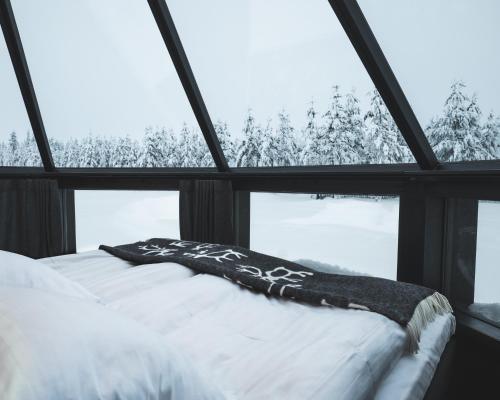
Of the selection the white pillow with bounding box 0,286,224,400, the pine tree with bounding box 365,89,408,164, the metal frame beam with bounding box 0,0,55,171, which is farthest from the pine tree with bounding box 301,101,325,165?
the metal frame beam with bounding box 0,0,55,171

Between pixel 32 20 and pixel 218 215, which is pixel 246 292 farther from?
pixel 32 20

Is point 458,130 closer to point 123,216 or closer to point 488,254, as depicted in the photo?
point 488,254

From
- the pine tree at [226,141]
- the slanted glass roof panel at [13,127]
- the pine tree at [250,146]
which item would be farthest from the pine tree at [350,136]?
the slanted glass roof panel at [13,127]

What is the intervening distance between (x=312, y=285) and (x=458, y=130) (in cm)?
136

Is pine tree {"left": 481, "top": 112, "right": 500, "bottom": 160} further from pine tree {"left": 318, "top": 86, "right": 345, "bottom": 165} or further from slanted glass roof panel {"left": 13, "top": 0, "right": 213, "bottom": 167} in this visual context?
slanted glass roof panel {"left": 13, "top": 0, "right": 213, "bottom": 167}

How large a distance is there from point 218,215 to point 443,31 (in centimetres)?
232

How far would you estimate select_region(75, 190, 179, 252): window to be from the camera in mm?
4270

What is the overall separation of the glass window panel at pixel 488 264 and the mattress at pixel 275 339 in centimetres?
75

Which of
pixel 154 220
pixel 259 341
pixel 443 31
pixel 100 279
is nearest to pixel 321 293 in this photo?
pixel 259 341

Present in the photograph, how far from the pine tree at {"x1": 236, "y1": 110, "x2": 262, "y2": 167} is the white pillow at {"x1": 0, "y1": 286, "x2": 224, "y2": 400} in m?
2.69

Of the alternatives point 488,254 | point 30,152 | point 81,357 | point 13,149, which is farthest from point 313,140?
point 13,149

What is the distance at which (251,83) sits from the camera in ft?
10.4

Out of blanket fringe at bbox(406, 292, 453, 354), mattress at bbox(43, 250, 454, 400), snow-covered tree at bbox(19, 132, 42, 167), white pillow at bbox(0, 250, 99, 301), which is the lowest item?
blanket fringe at bbox(406, 292, 453, 354)

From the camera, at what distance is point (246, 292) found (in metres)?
1.70
